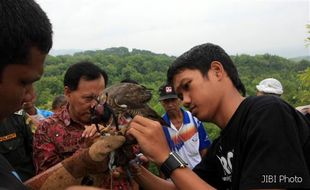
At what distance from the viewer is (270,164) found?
183cm

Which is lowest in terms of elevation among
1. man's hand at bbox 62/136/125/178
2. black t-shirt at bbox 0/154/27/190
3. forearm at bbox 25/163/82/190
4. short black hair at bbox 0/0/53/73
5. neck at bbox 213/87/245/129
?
forearm at bbox 25/163/82/190

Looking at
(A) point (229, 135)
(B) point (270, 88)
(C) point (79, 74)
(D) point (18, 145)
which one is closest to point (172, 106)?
(B) point (270, 88)

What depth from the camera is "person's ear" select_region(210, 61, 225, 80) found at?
2457 mm

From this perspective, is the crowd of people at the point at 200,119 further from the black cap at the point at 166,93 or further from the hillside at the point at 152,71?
the hillside at the point at 152,71

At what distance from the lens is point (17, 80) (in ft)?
4.28

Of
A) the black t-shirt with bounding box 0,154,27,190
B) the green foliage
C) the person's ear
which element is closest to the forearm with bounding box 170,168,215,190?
the person's ear

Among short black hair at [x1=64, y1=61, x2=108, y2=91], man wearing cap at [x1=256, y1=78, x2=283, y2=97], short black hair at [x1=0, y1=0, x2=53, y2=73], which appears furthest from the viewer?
man wearing cap at [x1=256, y1=78, x2=283, y2=97]

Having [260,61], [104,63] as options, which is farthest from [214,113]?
[260,61]

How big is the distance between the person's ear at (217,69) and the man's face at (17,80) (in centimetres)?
132

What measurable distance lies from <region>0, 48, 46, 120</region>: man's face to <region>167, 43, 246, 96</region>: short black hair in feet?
3.96

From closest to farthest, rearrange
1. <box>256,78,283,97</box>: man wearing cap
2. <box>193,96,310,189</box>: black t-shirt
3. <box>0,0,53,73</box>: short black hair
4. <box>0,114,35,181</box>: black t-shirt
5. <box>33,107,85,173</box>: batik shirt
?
1. <box>0,0,53,73</box>: short black hair
2. <box>193,96,310,189</box>: black t-shirt
3. <box>33,107,85,173</box>: batik shirt
4. <box>0,114,35,181</box>: black t-shirt
5. <box>256,78,283,97</box>: man wearing cap

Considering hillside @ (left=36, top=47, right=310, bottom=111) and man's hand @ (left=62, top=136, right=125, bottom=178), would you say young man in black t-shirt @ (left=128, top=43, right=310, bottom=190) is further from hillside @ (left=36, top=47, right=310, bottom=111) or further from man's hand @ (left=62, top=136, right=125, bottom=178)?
hillside @ (left=36, top=47, right=310, bottom=111)

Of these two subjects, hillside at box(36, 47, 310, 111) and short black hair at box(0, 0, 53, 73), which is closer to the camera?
short black hair at box(0, 0, 53, 73)

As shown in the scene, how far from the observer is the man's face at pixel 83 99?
3611 millimetres
